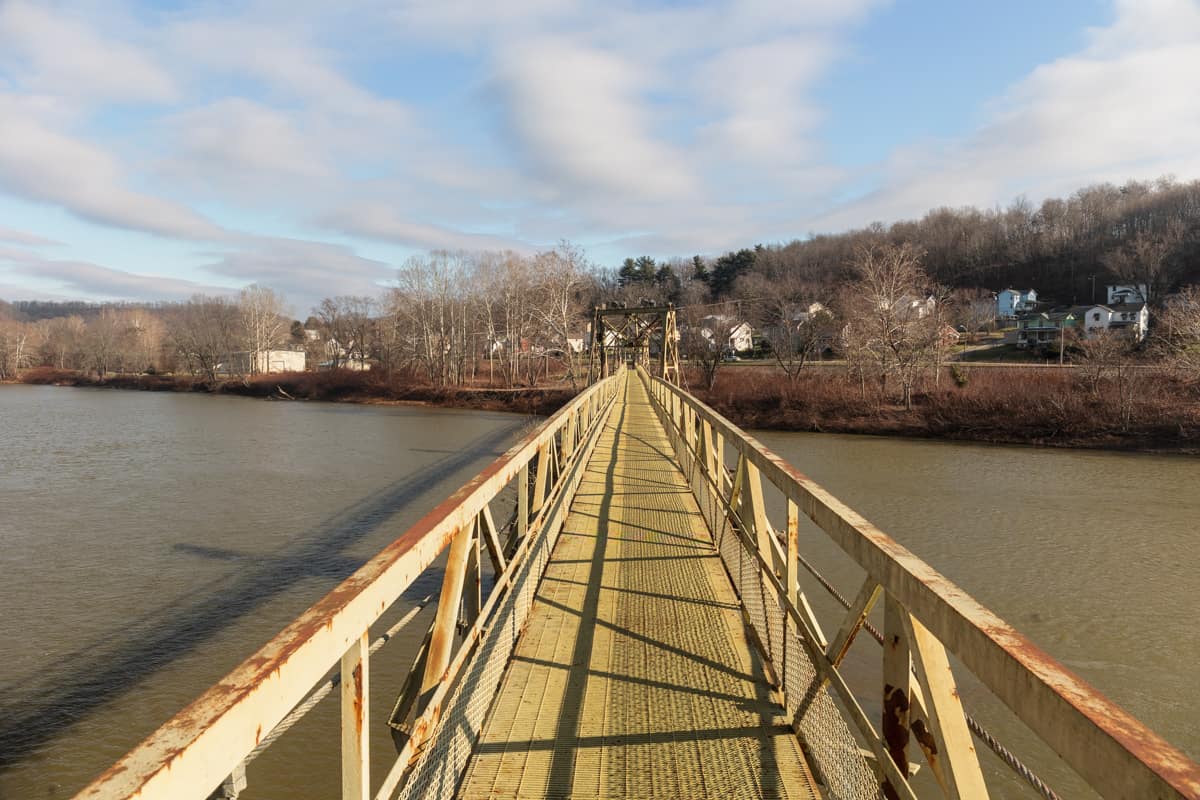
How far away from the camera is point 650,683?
3.10 metres

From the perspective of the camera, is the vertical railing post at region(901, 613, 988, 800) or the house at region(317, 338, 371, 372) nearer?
the vertical railing post at region(901, 613, 988, 800)

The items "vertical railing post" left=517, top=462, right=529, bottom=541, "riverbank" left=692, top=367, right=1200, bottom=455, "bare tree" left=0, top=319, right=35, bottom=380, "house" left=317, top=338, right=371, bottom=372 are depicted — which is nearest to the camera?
"vertical railing post" left=517, top=462, right=529, bottom=541

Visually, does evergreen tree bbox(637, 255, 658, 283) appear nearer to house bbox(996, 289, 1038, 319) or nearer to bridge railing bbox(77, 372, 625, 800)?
house bbox(996, 289, 1038, 319)

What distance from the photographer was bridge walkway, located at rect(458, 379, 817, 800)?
93.9 inches

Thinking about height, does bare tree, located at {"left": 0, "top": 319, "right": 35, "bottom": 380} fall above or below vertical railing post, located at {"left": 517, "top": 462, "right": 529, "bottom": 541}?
above

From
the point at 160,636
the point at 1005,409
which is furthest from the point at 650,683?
the point at 1005,409

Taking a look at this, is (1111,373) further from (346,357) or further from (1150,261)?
(346,357)

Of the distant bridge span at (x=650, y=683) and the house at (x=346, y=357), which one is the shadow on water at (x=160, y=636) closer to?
the distant bridge span at (x=650, y=683)

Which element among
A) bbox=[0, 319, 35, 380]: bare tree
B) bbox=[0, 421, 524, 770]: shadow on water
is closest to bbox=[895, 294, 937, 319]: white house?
bbox=[0, 421, 524, 770]: shadow on water

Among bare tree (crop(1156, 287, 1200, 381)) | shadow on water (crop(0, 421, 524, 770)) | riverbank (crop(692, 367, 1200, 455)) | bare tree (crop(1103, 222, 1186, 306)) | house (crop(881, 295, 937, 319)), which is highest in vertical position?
bare tree (crop(1103, 222, 1186, 306))

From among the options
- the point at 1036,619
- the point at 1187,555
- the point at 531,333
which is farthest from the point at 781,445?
the point at 531,333

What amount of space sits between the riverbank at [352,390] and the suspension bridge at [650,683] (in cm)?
3445

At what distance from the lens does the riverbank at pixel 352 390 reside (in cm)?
4425

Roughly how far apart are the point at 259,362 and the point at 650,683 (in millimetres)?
75954
